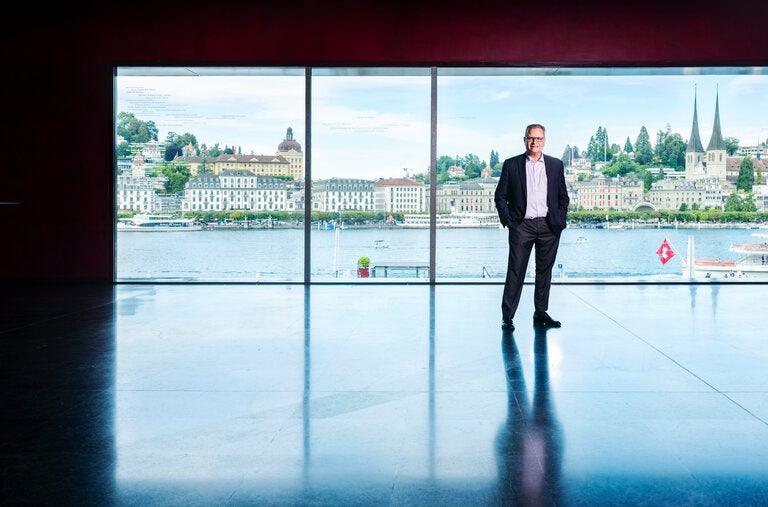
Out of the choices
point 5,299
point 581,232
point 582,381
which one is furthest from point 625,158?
point 5,299

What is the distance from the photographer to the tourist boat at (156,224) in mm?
7426

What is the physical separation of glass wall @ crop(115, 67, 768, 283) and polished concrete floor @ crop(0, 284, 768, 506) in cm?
244

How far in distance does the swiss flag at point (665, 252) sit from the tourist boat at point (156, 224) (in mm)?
5227

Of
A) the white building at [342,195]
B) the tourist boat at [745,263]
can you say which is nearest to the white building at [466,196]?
the white building at [342,195]

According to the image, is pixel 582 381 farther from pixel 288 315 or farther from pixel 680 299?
pixel 680 299

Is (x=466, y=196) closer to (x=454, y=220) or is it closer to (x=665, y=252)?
(x=454, y=220)

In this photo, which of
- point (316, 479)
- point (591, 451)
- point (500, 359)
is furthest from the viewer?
point (500, 359)

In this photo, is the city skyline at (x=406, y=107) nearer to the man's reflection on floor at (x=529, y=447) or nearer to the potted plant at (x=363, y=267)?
the potted plant at (x=363, y=267)

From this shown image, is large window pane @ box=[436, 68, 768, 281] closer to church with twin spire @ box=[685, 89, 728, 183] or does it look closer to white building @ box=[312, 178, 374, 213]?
church with twin spire @ box=[685, 89, 728, 183]

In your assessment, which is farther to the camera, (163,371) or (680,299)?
(680,299)

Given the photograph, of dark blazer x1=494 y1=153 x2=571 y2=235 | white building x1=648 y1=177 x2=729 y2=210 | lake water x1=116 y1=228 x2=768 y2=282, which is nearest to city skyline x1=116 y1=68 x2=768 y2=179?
white building x1=648 y1=177 x2=729 y2=210

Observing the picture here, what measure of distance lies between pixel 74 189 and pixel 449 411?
5.78 m

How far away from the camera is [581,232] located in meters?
8.13

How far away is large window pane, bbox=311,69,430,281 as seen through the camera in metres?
7.42
